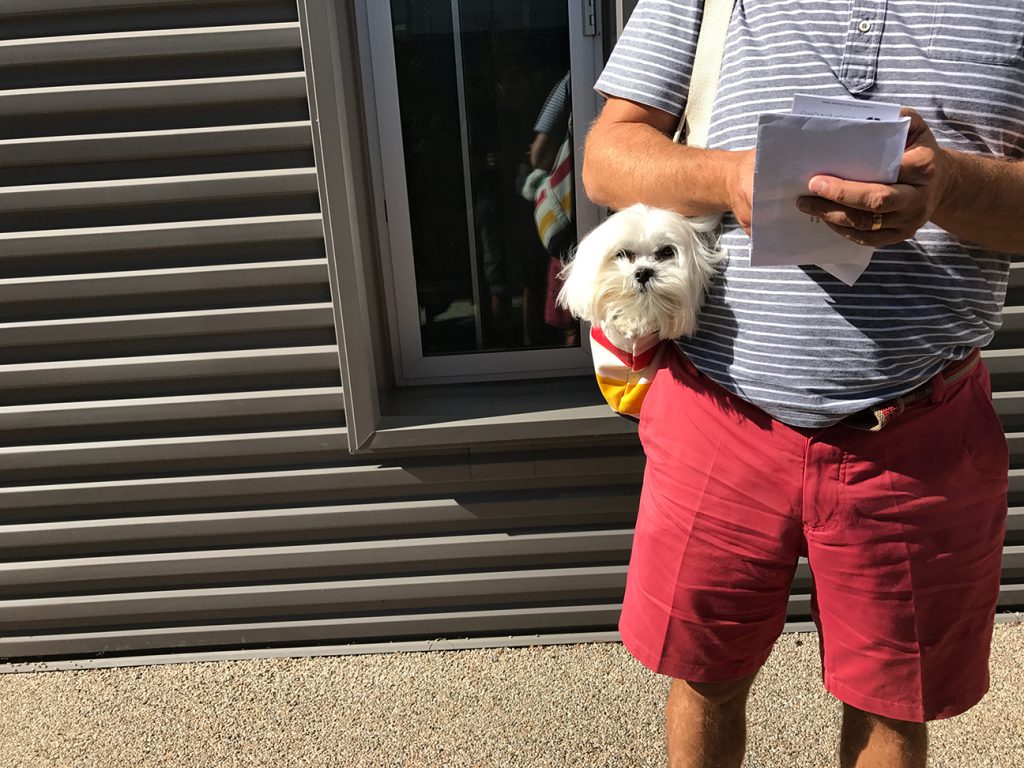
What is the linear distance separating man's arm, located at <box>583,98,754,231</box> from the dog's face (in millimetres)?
42

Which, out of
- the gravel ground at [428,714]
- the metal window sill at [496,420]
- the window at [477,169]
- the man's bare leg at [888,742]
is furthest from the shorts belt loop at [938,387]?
the window at [477,169]

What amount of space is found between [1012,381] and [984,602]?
1545 mm

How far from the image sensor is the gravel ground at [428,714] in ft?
7.76

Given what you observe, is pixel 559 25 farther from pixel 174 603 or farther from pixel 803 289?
pixel 174 603

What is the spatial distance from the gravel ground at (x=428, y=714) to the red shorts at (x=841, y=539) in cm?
97

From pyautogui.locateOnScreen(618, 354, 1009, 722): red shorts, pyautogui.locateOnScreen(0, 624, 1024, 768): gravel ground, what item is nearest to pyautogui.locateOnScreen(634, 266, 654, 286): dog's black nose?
pyautogui.locateOnScreen(618, 354, 1009, 722): red shorts

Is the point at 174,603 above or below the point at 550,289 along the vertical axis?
below

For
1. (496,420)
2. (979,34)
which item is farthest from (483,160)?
(979,34)

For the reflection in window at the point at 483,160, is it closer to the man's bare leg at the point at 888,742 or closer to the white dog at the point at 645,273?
the white dog at the point at 645,273

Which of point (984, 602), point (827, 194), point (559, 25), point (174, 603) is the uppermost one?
point (559, 25)

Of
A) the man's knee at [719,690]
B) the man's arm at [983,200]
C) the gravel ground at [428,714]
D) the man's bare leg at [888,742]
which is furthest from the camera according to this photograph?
the gravel ground at [428,714]

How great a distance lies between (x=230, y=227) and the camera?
2566 millimetres

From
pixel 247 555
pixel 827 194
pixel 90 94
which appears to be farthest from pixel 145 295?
pixel 827 194

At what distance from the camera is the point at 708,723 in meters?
1.66
